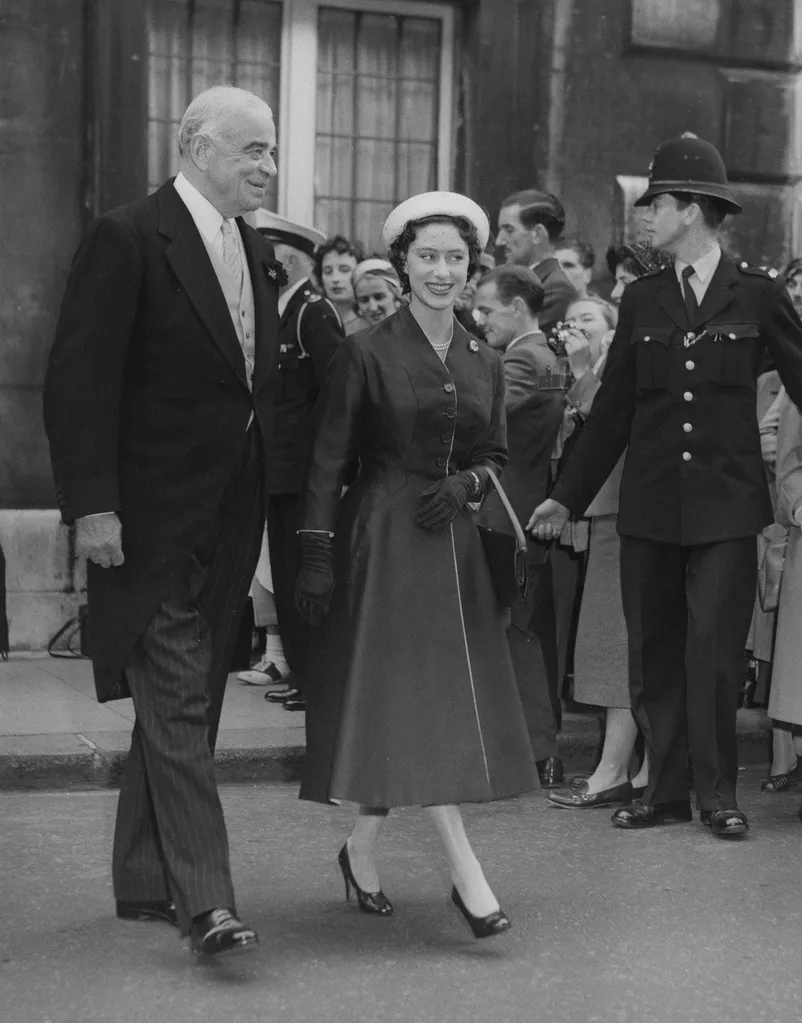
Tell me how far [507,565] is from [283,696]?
3537 mm

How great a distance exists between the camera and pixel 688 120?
36.0ft

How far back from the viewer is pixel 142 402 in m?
4.59

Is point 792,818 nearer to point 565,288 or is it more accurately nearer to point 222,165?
point 565,288

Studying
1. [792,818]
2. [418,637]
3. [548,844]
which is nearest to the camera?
[418,637]

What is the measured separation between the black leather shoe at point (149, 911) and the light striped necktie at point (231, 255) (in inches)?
62.9

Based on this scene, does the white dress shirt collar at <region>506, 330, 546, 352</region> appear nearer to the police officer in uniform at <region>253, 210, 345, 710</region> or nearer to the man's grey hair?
the police officer in uniform at <region>253, 210, 345, 710</region>

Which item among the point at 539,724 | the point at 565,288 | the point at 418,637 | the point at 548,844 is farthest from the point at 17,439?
the point at 418,637

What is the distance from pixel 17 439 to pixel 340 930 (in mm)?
5480

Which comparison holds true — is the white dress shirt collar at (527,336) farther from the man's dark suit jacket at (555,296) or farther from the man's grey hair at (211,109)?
the man's grey hair at (211,109)

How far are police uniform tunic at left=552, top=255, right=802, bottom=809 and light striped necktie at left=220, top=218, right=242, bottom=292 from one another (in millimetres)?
2147

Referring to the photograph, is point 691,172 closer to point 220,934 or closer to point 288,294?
point 288,294

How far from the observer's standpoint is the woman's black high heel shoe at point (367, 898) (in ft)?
16.5

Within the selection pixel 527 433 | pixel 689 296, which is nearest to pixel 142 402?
pixel 689 296

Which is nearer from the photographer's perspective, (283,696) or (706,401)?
(706,401)
